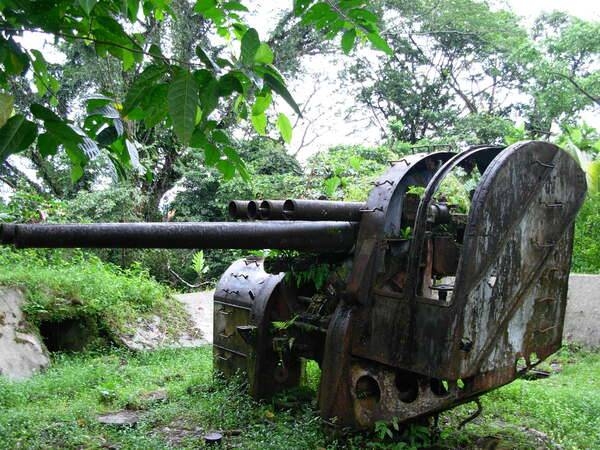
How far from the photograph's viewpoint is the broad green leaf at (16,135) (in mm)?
1709

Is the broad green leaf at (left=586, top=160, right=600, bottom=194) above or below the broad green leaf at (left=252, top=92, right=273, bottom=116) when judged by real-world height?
below

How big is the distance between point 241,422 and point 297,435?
67cm

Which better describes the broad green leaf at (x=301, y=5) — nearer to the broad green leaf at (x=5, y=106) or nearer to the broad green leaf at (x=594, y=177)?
the broad green leaf at (x=5, y=106)

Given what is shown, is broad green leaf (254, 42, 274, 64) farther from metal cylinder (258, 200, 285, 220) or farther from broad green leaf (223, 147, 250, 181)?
metal cylinder (258, 200, 285, 220)

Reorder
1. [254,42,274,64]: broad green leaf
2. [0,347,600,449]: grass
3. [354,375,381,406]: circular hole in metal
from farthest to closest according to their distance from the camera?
[0,347,600,449]: grass < [354,375,381,406]: circular hole in metal < [254,42,274,64]: broad green leaf

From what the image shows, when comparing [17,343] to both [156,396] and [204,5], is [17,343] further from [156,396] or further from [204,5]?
[204,5]

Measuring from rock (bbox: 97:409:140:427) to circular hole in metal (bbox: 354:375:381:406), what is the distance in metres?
1.86

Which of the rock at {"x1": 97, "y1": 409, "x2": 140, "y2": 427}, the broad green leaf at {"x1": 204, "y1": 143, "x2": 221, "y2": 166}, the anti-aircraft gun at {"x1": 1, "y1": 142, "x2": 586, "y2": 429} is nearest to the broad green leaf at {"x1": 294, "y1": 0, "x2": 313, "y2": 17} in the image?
the broad green leaf at {"x1": 204, "y1": 143, "x2": 221, "y2": 166}

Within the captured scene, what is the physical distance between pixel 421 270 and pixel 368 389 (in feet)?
2.97

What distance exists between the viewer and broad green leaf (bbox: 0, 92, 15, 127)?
1.91 meters

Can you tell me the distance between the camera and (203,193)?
1598 cm

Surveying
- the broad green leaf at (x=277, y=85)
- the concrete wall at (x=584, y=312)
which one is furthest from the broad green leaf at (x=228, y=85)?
the concrete wall at (x=584, y=312)

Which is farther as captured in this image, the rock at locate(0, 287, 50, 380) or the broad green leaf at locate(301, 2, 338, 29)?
the rock at locate(0, 287, 50, 380)

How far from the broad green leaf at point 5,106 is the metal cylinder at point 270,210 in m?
2.14
